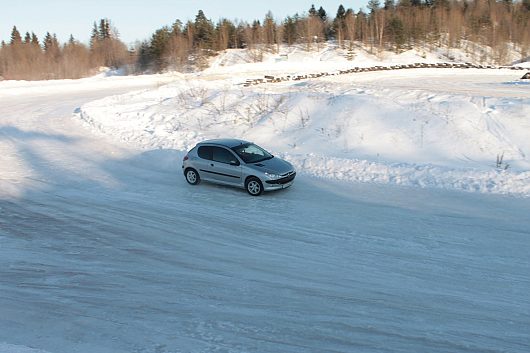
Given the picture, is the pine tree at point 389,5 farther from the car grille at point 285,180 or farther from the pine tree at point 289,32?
the car grille at point 285,180

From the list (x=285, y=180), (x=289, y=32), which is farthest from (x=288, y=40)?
(x=285, y=180)

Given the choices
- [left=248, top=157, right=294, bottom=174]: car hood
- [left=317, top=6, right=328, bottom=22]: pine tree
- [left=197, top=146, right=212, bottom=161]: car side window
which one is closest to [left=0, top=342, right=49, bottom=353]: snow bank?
[left=248, top=157, right=294, bottom=174]: car hood

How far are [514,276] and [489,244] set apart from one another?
5.26ft

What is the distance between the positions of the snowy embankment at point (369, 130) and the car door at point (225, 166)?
10.2 ft

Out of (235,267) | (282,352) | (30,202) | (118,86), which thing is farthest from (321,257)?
(118,86)

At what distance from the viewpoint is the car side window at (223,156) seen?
14.7 metres

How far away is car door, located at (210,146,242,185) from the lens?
14.5 metres

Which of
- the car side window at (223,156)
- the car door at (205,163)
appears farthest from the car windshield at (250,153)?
the car door at (205,163)

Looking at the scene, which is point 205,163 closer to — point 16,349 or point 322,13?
point 16,349

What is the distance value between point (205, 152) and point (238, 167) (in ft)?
5.02

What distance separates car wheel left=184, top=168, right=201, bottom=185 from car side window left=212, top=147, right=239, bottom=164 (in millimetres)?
861

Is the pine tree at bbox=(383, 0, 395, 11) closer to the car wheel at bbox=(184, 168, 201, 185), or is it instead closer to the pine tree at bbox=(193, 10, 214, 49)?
the pine tree at bbox=(193, 10, 214, 49)

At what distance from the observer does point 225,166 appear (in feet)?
48.1

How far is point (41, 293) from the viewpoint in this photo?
8273 mm
